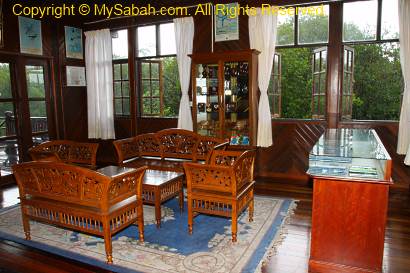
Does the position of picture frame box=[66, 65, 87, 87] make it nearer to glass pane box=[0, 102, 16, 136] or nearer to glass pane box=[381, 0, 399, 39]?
glass pane box=[0, 102, 16, 136]

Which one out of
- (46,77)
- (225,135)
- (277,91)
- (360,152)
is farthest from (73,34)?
(360,152)

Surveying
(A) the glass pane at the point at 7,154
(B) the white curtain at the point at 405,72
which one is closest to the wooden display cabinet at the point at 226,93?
(B) the white curtain at the point at 405,72

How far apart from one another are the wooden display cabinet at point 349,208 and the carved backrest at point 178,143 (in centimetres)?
248

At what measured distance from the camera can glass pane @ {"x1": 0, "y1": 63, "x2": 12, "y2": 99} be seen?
5595mm

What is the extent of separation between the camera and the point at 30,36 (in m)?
5.98

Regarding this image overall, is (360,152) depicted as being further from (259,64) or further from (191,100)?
(191,100)

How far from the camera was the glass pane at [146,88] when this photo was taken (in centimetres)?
689

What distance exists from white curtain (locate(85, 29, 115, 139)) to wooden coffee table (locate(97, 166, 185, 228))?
9.40 ft

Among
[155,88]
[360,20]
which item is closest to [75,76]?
[155,88]

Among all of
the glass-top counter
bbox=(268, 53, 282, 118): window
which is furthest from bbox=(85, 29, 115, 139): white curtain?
the glass-top counter

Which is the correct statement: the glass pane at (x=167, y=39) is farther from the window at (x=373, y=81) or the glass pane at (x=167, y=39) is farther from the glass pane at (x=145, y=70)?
the window at (x=373, y=81)

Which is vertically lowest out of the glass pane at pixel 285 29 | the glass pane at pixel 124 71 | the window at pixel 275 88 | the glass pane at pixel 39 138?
the glass pane at pixel 39 138

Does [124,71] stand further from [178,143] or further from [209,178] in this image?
[209,178]

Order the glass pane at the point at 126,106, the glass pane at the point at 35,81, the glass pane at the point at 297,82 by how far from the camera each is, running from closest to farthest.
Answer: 1. the glass pane at the point at 35,81
2. the glass pane at the point at 126,106
3. the glass pane at the point at 297,82
